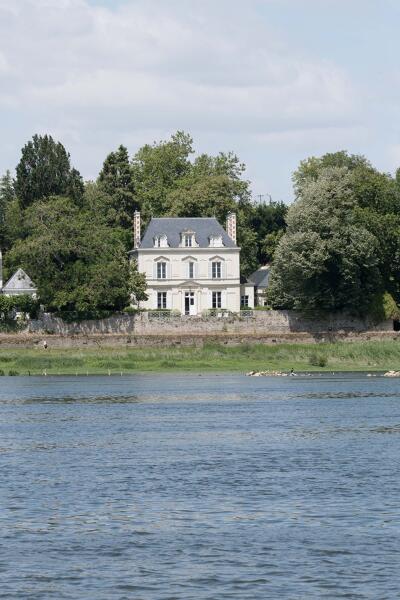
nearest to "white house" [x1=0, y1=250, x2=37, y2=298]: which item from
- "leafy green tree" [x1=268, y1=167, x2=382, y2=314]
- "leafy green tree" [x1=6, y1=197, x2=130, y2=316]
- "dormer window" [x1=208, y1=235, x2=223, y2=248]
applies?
"leafy green tree" [x1=6, y1=197, x2=130, y2=316]

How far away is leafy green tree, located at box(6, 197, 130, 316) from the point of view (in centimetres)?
10612

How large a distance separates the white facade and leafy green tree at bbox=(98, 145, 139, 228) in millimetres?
22248

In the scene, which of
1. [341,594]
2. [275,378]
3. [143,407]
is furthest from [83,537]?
[275,378]

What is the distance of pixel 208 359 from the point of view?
98.9 m

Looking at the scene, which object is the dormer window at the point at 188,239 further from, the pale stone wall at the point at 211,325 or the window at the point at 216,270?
the pale stone wall at the point at 211,325

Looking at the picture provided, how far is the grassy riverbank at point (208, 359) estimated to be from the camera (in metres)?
93.1

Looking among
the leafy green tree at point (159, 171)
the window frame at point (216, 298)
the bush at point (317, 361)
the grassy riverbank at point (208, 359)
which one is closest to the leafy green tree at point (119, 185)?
the leafy green tree at point (159, 171)

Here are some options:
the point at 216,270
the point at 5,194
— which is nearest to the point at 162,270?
the point at 216,270

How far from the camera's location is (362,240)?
106 m

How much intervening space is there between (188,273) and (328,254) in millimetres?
16744

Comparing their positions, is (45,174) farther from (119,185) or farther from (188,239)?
(188,239)

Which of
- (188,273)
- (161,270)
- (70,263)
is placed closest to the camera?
(70,263)

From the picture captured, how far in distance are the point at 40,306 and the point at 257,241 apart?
44.7 metres

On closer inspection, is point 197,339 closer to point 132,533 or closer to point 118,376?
point 118,376
